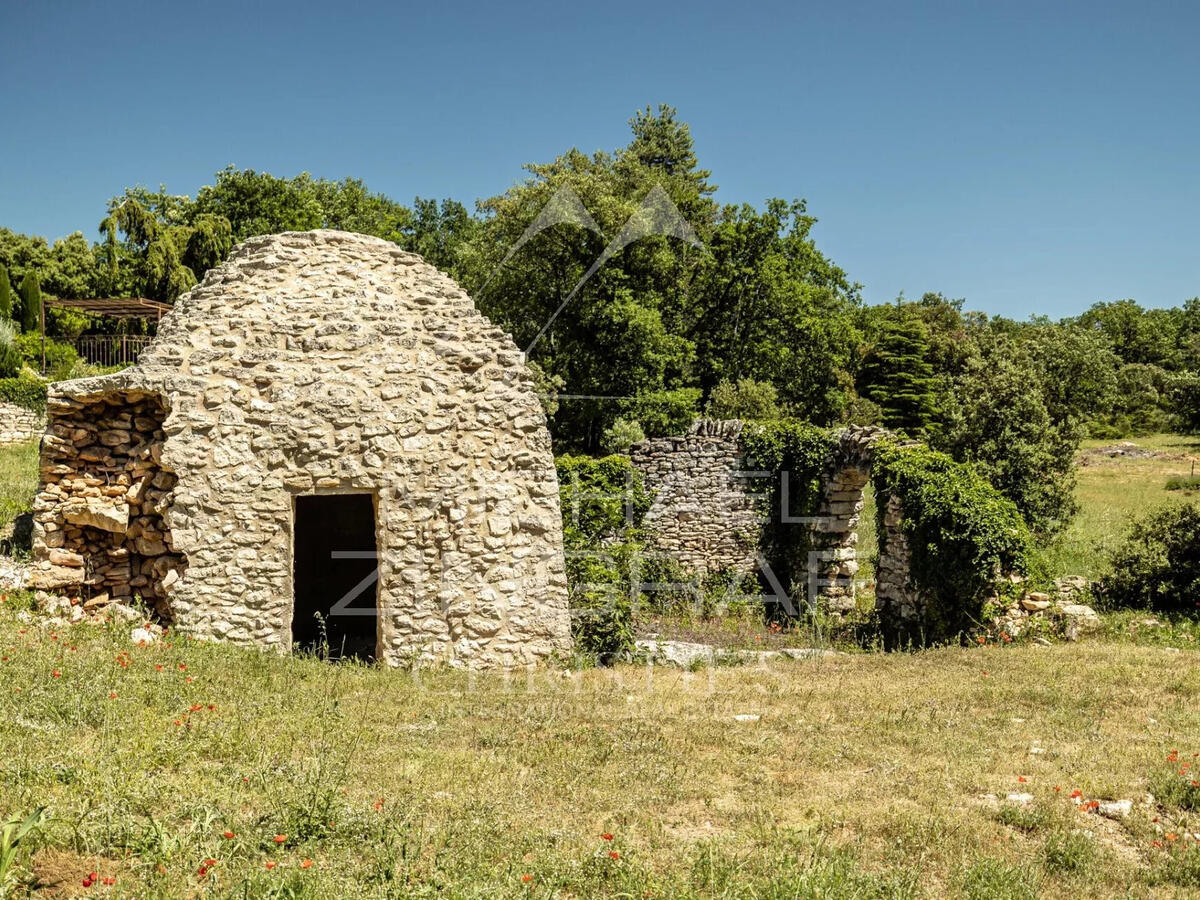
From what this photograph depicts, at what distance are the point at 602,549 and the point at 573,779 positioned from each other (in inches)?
211

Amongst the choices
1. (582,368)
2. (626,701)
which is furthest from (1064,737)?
(582,368)

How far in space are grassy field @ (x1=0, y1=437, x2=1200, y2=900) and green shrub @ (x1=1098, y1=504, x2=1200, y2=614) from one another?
12.9ft

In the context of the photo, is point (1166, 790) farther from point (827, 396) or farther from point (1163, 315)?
point (1163, 315)

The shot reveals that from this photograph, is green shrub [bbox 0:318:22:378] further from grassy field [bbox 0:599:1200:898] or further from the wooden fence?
grassy field [bbox 0:599:1200:898]

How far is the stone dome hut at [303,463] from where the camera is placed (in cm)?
920

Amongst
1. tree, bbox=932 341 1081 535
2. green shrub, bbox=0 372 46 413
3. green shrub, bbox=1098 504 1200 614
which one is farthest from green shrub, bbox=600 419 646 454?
green shrub, bbox=0 372 46 413

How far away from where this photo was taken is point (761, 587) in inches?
658

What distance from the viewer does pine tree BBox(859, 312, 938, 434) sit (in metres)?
41.3

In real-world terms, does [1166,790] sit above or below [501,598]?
below

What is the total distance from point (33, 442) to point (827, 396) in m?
24.8

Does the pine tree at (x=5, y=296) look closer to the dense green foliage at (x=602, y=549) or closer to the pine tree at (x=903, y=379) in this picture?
the dense green foliage at (x=602, y=549)

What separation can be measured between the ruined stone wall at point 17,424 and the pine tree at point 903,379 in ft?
108

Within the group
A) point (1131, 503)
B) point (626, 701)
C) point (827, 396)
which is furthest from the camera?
point (827, 396)

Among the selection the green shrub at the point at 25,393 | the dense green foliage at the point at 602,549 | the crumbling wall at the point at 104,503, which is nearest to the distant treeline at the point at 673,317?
the dense green foliage at the point at 602,549
